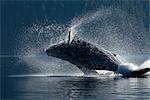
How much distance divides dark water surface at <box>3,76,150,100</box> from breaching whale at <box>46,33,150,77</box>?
3.42 ft

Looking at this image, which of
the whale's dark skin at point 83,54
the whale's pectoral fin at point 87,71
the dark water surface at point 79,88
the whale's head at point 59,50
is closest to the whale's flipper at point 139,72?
the dark water surface at point 79,88

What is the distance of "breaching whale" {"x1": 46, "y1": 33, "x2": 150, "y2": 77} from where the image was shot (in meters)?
60.0

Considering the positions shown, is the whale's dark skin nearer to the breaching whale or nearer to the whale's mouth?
the breaching whale

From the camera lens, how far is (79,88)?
5138 centimetres

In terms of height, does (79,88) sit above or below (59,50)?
below

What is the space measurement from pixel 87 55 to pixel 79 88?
1005cm

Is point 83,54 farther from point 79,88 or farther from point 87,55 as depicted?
point 79,88

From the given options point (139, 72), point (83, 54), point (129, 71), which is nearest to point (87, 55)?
point (83, 54)

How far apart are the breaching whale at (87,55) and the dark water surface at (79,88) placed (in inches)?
41.0

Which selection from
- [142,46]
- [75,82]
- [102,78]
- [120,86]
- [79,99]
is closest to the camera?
[79,99]

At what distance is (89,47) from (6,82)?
286 inches

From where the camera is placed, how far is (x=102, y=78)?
59938 mm

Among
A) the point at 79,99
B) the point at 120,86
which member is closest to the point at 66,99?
the point at 79,99

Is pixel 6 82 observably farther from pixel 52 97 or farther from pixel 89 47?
pixel 52 97
